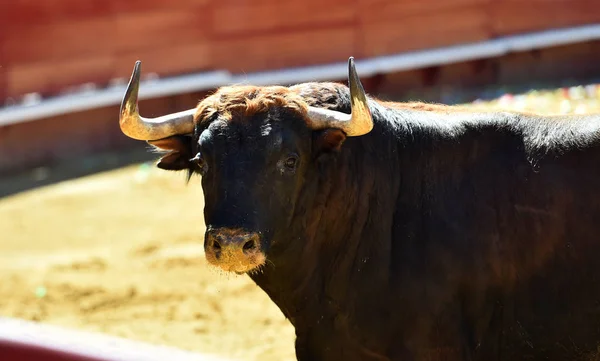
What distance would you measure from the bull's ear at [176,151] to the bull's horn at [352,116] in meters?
0.60

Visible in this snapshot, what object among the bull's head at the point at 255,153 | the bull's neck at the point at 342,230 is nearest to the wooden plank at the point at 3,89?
the bull's head at the point at 255,153

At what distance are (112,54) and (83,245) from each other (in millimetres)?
3102

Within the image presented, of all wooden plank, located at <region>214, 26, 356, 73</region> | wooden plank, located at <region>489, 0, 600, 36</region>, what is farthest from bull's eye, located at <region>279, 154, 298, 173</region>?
wooden plank, located at <region>489, 0, 600, 36</region>

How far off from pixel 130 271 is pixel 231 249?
359cm

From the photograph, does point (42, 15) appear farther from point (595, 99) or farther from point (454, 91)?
point (595, 99)

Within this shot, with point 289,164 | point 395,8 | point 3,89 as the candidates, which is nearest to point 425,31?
point 395,8

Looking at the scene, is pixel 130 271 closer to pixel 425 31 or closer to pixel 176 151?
pixel 176 151

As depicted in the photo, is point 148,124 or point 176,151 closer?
point 148,124

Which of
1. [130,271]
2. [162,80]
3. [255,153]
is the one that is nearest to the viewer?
[255,153]

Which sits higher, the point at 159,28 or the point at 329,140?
the point at 329,140

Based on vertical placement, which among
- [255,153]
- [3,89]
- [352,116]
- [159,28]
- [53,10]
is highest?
[352,116]

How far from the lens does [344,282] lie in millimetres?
4129

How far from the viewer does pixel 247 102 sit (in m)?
4.01

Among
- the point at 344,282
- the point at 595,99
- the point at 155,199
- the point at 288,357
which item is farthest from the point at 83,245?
the point at 595,99
